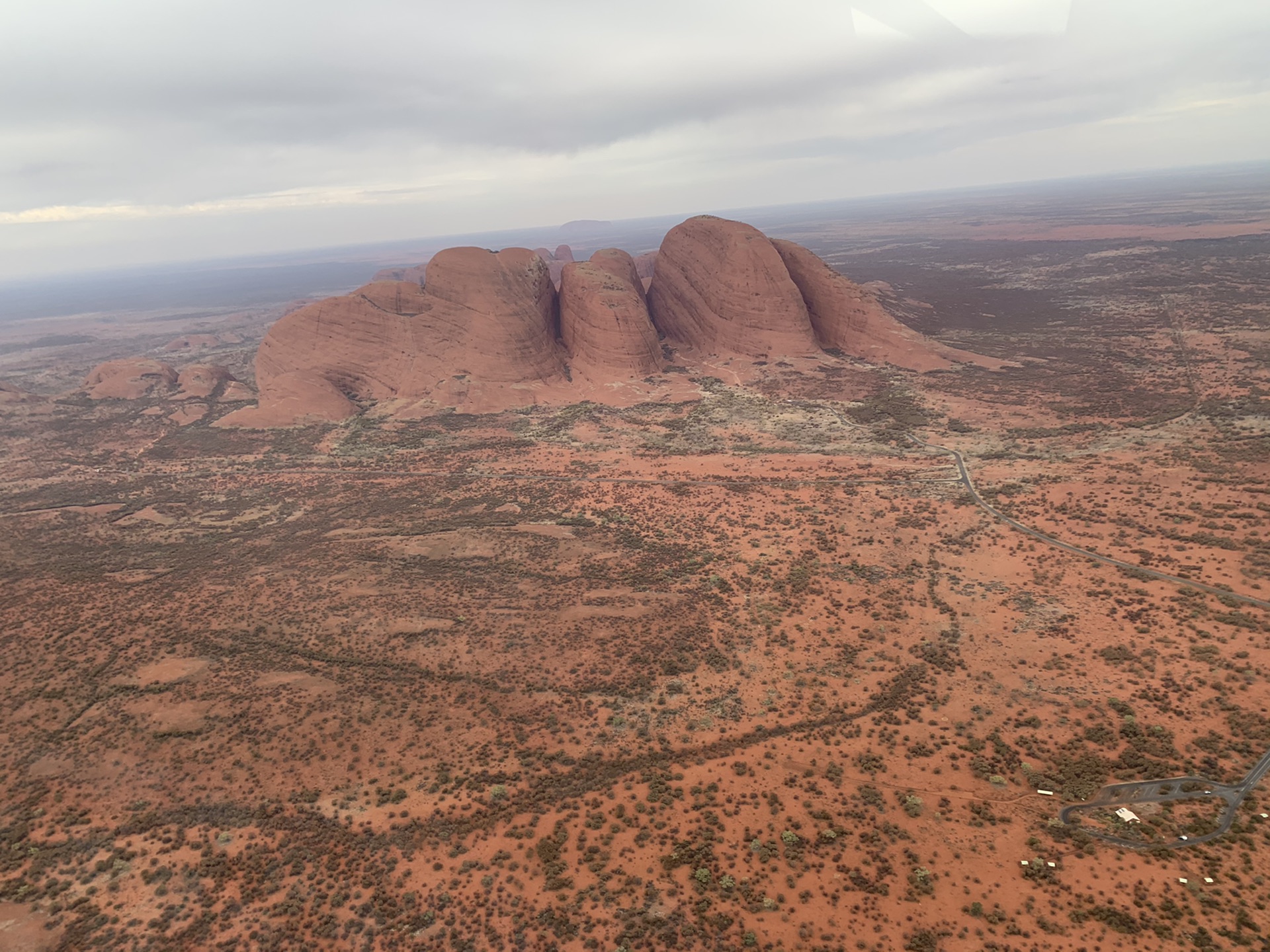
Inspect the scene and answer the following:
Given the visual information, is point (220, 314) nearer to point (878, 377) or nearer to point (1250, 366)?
point (878, 377)

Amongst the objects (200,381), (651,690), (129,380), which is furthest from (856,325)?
(129,380)

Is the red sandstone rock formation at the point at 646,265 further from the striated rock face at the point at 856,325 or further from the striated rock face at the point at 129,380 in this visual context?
the striated rock face at the point at 129,380

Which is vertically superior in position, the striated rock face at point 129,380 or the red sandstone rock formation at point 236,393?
the striated rock face at point 129,380

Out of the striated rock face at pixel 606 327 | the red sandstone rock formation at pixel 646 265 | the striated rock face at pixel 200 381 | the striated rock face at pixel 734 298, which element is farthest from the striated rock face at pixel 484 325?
the red sandstone rock formation at pixel 646 265

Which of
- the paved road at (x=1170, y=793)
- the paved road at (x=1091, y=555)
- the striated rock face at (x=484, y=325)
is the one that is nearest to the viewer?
the paved road at (x=1170, y=793)

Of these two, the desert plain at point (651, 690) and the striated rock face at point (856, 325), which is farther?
the striated rock face at point (856, 325)

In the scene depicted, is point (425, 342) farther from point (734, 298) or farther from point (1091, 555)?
point (1091, 555)
